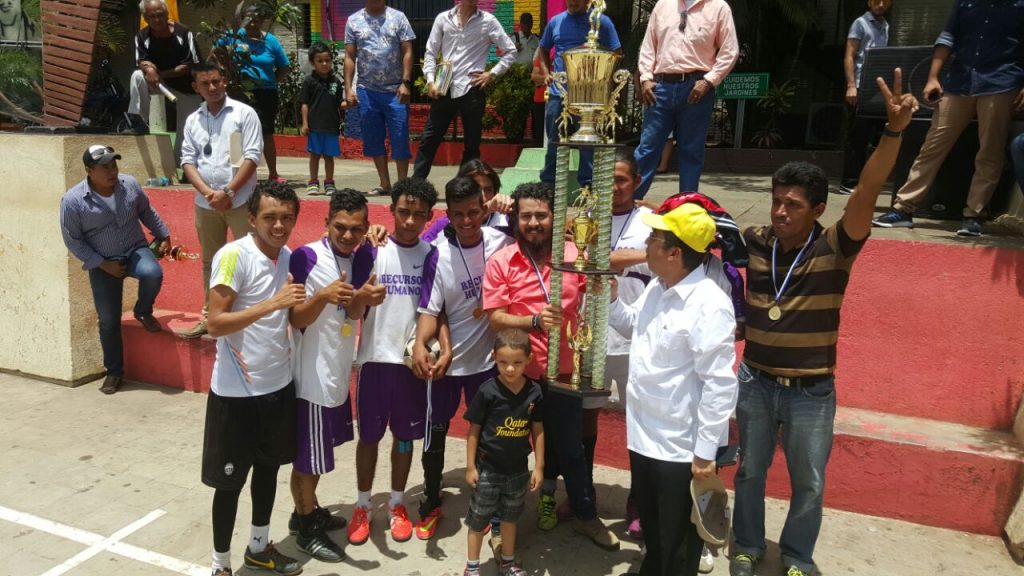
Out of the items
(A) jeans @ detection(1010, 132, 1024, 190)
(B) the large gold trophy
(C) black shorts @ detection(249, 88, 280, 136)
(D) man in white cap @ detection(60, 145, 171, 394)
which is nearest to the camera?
(B) the large gold trophy

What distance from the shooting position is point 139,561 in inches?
143

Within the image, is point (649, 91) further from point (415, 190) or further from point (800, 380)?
point (800, 380)

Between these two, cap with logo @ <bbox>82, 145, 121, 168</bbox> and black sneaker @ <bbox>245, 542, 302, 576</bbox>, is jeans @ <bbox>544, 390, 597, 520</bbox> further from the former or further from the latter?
cap with logo @ <bbox>82, 145, 121, 168</bbox>

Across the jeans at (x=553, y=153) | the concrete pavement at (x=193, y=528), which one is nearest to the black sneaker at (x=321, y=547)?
the concrete pavement at (x=193, y=528)

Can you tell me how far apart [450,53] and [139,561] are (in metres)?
4.47

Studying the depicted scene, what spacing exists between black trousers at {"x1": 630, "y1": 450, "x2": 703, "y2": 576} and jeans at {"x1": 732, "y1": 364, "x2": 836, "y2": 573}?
1.85ft

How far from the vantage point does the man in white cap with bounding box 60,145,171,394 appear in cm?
545

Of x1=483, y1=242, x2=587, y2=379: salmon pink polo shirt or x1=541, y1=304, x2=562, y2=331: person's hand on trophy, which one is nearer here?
x1=541, y1=304, x2=562, y2=331: person's hand on trophy

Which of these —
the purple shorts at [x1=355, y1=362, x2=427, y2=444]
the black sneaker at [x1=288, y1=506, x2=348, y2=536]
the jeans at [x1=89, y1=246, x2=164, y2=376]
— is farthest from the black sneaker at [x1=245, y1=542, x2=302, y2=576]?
the jeans at [x1=89, y1=246, x2=164, y2=376]

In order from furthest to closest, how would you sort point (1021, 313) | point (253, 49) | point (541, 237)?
1. point (253, 49)
2. point (1021, 313)
3. point (541, 237)

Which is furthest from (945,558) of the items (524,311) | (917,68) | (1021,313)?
(917,68)

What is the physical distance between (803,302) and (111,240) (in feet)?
16.1

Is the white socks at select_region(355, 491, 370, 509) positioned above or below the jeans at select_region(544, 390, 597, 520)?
below

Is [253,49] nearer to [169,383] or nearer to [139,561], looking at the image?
[169,383]
